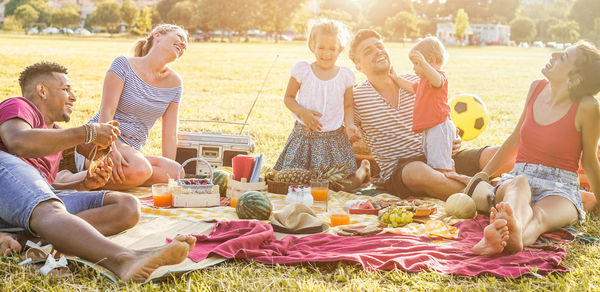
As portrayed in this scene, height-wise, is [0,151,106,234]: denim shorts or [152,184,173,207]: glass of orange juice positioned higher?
[0,151,106,234]: denim shorts

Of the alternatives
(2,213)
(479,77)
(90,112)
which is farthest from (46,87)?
(479,77)

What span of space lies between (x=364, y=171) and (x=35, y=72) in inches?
117

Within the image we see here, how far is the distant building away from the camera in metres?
87.7

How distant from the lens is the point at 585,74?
3945mm

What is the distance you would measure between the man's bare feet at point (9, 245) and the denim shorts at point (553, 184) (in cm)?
298

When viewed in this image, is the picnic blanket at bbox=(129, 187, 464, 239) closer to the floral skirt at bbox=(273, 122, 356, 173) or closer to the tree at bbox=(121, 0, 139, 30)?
the floral skirt at bbox=(273, 122, 356, 173)

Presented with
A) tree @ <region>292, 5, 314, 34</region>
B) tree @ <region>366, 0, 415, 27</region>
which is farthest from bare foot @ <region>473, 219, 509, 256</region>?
tree @ <region>366, 0, 415, 27</region>

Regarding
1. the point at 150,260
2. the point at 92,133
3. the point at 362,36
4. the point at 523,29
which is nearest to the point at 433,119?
the point at 362,36

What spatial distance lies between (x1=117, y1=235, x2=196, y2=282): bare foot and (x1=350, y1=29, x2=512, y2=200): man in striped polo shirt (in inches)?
107

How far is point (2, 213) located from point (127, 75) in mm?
2214

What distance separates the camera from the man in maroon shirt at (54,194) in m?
2.83

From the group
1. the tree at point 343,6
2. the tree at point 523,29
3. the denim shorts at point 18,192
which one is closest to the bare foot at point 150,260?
the denim shorts at point 18,192

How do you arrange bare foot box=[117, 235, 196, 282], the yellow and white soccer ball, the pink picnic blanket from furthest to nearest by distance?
the yellow and white soccer ball, the pink picnic blanket, bare foot box=[117, 235, 196, 282]

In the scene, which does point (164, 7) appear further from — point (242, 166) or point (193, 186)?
point (193, 186)
